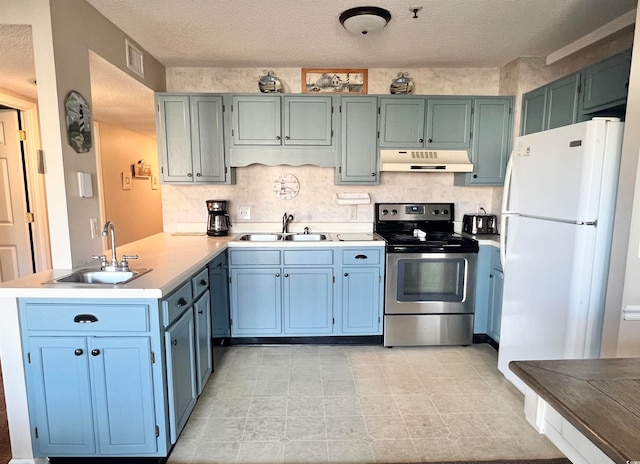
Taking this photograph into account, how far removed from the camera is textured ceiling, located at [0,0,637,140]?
7.09 feet

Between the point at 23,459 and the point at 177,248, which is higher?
the point at 177,248

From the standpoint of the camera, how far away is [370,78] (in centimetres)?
330

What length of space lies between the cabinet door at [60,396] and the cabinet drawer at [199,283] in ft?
2.02

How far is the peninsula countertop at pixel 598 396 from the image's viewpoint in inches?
27.7

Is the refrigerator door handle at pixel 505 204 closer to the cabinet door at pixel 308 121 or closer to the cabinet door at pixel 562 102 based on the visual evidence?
the cabinet door at pixel 562 102

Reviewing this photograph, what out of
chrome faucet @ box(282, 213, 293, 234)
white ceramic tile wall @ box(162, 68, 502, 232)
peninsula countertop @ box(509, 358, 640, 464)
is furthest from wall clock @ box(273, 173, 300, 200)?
peninsula countertop @ box(509, 358, 640, 464)

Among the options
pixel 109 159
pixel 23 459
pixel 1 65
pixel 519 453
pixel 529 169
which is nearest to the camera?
pixel 23 459

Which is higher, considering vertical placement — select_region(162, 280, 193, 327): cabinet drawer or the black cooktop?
the black cooktop

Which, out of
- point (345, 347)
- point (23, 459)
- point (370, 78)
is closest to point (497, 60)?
point (370, 78)

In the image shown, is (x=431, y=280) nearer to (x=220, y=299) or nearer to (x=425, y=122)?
(x=425, y=122)

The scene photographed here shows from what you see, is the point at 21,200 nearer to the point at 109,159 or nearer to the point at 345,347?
the point at 109,159

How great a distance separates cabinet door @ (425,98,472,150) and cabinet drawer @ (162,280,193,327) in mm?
2359

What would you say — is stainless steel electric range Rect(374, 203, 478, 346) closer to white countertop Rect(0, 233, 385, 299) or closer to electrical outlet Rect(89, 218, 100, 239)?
white countertop Rect(0, 233, 385, 299)

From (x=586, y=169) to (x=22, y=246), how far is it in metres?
4.56
